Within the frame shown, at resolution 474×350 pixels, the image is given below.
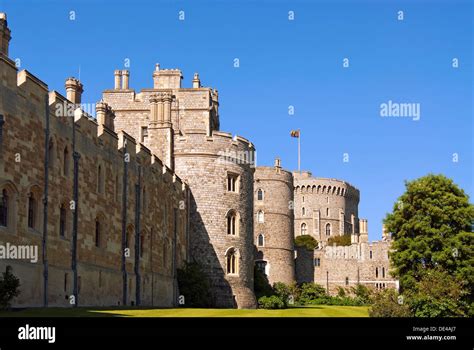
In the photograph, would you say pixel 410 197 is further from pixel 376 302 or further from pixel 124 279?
pixel 124 279

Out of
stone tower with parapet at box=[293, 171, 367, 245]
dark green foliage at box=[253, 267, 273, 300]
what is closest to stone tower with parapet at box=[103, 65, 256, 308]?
dark green foliage at box=[253, 267, 273, 300]

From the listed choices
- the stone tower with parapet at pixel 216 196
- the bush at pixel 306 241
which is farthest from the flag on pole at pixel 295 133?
the stone tower with parapet at pixel 216 196

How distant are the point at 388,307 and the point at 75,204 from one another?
13818 millimetres

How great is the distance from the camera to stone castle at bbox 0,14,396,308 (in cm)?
2830

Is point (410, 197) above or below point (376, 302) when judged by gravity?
above

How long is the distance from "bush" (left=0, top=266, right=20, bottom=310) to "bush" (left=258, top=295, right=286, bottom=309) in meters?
31.0

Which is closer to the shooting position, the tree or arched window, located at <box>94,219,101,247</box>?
arched window, located at <box>94,219,101,247</box>

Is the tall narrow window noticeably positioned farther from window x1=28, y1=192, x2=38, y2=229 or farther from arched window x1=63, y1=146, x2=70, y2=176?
window x1=28, y1=192, x2=38, y2=229

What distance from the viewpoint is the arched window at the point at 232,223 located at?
5303 cm

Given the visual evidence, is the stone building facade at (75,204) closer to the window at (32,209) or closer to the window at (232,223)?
the window at (32,209)

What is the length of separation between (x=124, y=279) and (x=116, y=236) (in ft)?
7.49

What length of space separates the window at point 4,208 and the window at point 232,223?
26.5 m
